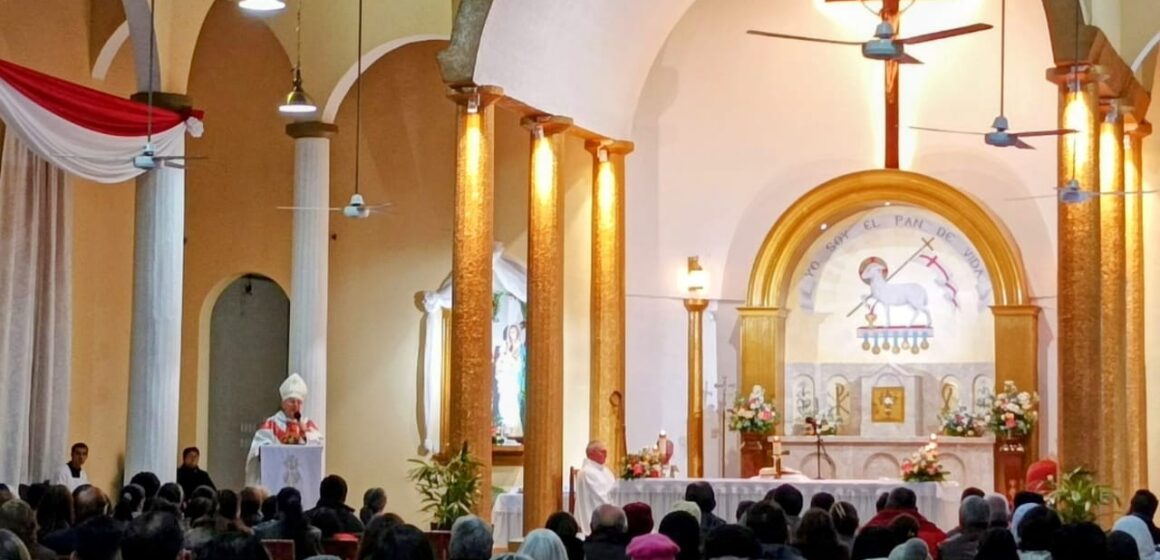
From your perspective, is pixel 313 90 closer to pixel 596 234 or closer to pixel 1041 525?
pixel 596 234

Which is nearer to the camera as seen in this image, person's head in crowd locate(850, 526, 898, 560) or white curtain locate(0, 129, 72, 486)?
person's head in crowd locate(850, 526, 898, 560)

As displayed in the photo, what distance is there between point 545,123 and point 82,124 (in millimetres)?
4094

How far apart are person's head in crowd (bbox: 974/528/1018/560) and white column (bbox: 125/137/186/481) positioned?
8.69 metres

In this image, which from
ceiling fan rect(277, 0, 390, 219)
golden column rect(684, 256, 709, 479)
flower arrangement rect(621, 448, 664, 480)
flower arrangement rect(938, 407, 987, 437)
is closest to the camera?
ceiling fan rect(277, 0, 390, 219)

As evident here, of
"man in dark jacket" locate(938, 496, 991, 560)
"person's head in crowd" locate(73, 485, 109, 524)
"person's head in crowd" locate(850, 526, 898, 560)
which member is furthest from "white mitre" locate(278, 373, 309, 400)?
"person's head in crowd" locate(850, 526, 898, 560)

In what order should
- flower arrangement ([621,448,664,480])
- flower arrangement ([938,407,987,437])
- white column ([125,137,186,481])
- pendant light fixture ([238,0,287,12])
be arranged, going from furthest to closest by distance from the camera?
flower arrangement ([938,407,987,437]), flower arrangement ([621,448,664,480]), white column ([125,137,186,481]), pendant light fixture ([238,0,287,12])

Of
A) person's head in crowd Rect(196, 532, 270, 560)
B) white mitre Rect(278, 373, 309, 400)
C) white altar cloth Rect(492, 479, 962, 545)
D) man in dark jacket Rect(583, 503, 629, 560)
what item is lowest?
white altar cloth Rect(492, 479, 962, 545)

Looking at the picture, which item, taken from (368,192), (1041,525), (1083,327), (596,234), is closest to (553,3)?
(596,234)

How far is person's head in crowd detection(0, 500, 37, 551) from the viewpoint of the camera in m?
8.19

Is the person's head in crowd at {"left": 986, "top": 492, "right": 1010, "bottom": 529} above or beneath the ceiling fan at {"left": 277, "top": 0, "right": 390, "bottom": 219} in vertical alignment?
beneath

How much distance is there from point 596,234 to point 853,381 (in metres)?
3.24

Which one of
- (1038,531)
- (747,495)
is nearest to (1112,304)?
(747,495)

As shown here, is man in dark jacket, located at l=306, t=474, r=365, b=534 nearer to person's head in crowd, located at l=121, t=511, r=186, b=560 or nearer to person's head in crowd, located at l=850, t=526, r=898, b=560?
person's head in crowd, located at l=850, t=526, r=898, b=560

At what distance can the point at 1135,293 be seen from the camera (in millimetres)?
16484
